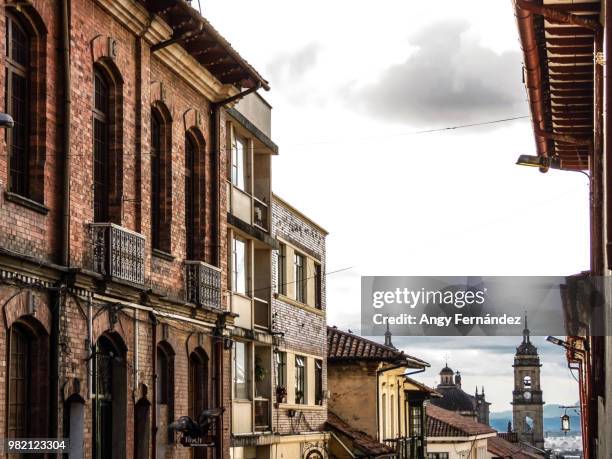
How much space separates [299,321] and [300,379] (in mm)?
1651

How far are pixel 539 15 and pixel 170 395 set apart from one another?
10.7 metres

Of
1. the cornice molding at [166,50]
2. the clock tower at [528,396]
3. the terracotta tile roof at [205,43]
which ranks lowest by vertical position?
the clock tower at [528,396]

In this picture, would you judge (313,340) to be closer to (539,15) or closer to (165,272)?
(165,272)

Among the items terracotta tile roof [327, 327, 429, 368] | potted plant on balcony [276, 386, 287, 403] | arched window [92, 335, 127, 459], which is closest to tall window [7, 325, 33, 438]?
arched window [92, 335, 127, 459]

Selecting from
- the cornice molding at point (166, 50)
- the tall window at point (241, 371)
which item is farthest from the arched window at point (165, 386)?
the tall window at point (241, 371)

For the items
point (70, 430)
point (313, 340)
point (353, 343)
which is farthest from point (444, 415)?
point (70, 430)

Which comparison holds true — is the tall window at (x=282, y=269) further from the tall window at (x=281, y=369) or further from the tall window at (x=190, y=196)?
the tall window at (x=190, y=196)

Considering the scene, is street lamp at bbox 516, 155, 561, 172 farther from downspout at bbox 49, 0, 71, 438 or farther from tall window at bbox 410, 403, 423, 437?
tall window at bbox 410, 403, 423, 437

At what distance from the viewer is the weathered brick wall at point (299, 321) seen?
108 feet

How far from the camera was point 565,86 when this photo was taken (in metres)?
17.6

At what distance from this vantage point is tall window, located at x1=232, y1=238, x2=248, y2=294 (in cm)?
2895

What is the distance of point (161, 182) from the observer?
22.9 m
